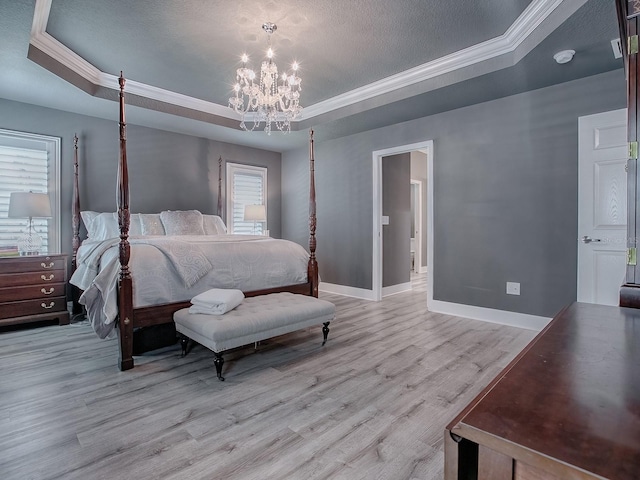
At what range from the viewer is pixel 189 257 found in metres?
2.86

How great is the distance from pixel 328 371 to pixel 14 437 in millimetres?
1792

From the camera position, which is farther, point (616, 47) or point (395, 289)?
point (395, 289)

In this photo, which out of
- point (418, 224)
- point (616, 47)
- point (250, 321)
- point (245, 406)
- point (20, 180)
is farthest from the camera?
point (418, 224)

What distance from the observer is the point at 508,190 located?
3.68m

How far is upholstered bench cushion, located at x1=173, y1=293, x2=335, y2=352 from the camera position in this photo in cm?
229

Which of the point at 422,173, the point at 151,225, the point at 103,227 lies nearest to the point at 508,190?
the point at 422,173

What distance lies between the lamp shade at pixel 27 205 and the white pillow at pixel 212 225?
1.77m

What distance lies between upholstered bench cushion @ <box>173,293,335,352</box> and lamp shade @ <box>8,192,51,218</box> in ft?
7.45

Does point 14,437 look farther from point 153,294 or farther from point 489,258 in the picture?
point 489,258

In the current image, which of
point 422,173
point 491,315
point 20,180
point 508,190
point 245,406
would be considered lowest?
point 245,406

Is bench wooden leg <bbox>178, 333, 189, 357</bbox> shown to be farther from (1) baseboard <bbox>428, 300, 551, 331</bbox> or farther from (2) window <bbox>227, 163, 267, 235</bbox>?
(2) window <bbox>227, 163, 267, 235</bbox>

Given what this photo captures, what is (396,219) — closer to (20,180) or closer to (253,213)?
(253,213)

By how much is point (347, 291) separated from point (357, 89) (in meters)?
2.93

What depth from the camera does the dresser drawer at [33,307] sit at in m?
3.35
